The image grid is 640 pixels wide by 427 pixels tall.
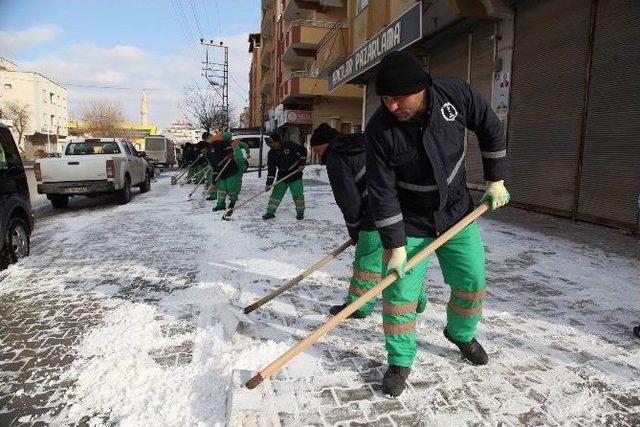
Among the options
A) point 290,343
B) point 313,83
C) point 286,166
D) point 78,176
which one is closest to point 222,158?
point 286,166

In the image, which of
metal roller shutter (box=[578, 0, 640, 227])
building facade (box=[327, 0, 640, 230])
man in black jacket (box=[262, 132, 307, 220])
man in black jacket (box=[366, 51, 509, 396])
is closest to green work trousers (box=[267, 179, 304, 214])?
man in black jacket (box=[262, 132, 307, 220])

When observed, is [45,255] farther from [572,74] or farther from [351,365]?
[572,74]

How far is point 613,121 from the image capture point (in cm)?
640

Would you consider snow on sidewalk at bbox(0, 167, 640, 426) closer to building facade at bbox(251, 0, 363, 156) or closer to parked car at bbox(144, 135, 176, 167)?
building facade at bbox(251, 0, 363, 156)

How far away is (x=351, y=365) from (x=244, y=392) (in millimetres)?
738

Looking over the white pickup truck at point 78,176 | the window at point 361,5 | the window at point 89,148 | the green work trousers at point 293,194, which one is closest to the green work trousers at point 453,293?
the green work trousers at point 293,194

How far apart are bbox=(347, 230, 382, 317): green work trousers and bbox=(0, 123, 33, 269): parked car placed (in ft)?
13.2

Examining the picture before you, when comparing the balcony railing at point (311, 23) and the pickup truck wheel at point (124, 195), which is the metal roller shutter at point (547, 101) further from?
the balcony railing at point (311, 23)

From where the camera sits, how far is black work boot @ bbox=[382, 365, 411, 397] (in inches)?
100

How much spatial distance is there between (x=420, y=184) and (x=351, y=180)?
90cm

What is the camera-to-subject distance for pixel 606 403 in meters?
2.49

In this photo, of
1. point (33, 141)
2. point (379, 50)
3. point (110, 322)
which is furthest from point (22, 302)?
point (33, 141)

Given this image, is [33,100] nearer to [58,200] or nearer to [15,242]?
[58,200]

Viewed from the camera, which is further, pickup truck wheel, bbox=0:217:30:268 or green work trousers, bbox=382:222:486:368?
pickup truck wheel, bbox=0:217:30:268
